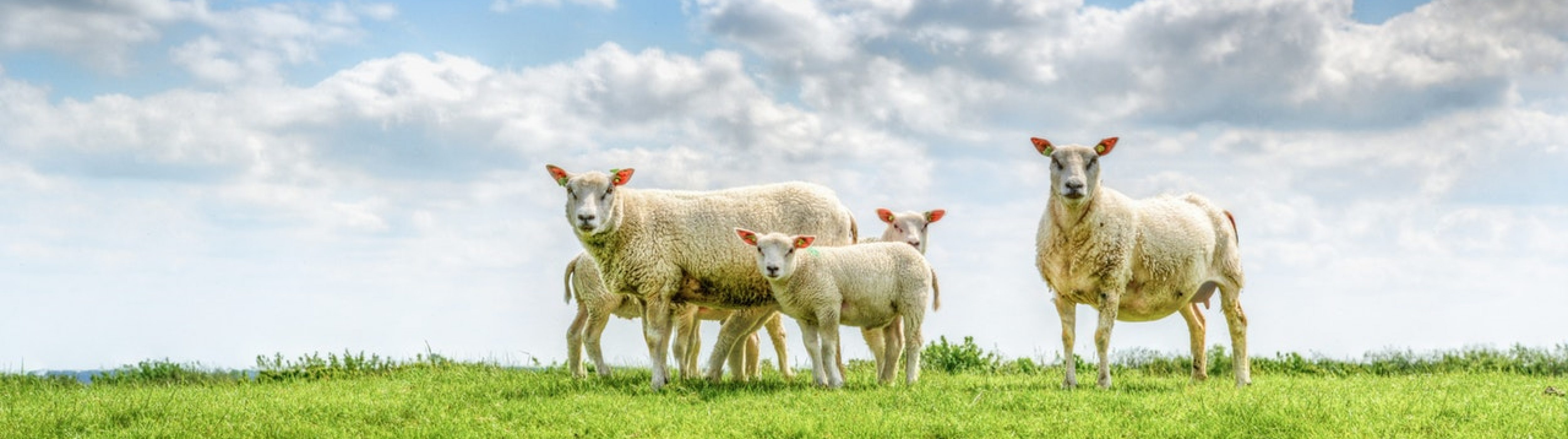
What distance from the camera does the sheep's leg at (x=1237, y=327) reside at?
51.4 ft

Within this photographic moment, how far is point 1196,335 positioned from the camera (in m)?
16.4

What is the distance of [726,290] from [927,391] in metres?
2.66

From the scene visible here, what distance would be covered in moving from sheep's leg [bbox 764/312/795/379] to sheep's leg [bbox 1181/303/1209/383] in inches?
189

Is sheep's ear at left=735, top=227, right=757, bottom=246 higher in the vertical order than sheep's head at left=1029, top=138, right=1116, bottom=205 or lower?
lower

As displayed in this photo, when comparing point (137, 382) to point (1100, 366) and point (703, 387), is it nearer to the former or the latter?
point (703, 387)

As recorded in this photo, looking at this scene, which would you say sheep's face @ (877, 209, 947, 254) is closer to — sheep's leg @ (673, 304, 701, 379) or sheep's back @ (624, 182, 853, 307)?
sheep's back @ (624, 182, 853, 307)

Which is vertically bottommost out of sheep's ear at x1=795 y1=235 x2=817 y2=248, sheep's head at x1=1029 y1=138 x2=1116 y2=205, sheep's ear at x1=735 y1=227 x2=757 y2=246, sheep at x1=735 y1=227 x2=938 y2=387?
sheep at x1=735 y1=227 x2=938 y2=387

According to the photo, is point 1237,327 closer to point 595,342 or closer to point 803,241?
point 803,241

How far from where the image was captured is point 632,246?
46.8 feet

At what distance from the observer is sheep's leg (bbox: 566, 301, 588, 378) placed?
15.8 metres

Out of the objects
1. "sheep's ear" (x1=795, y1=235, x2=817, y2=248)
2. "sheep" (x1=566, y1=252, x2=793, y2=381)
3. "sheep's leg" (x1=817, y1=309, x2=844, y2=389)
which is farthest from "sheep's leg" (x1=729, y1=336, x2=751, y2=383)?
"sheep's ear" (x1=795, y1=235, x2=817, y2=248)

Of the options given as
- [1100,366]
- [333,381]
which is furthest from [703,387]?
[333,381]

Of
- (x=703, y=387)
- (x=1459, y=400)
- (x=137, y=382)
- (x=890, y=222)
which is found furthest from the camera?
(x=137, y=382)

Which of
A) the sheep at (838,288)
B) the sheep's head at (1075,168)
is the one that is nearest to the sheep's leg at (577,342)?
the sheep at (838,288)
